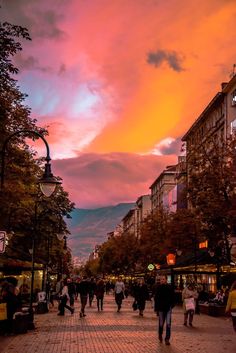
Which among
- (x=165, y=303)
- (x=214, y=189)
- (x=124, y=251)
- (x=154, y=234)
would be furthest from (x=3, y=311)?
(x=124, y=251)

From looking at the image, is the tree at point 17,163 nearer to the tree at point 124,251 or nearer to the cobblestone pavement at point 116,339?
the cobblestone pavement at point 116,339

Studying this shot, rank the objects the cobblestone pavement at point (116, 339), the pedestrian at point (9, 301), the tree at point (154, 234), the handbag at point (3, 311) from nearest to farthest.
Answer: the cobblestone pavement at point (116, 339)
the handbag at point (3, 311)
the pedestrian at point (9, 301)
the tree at point (154, 234)

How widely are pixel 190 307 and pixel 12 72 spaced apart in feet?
38.3

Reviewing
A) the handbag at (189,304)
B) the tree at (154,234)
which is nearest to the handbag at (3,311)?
the handbag at (189,304)

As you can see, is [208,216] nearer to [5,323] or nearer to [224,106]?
[5,323]

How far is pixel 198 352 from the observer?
16.0 meters

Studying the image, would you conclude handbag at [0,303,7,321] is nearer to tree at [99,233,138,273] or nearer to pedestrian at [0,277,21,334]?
pedestrian at [0,277,21,334]

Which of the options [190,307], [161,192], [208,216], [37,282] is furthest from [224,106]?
[161,192]

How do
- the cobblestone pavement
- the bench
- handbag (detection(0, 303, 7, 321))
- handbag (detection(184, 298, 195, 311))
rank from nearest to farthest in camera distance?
the cobblestone pavement
handbag (detection(0, 303, 7, 321))
handbag (detection(184, 298, 195, 311))
the bench

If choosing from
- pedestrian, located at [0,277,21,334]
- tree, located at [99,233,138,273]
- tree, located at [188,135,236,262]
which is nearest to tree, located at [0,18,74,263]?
pedestrian, located at [0,277,21,334]

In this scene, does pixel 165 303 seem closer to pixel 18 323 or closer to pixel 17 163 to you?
pixel 18 323

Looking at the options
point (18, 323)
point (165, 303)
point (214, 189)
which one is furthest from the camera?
point (214, 189)

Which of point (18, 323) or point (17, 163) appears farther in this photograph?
point (17, 163)

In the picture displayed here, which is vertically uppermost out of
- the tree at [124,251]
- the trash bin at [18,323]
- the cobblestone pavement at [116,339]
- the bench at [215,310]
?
the tree at [124,251]
